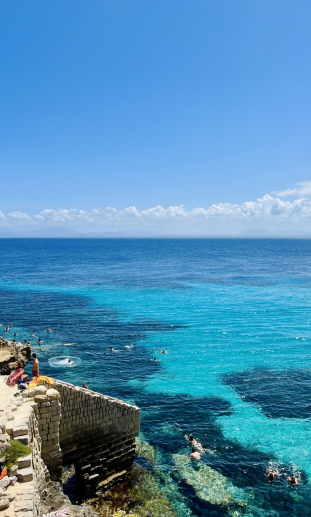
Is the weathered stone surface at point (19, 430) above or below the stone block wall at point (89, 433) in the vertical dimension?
above

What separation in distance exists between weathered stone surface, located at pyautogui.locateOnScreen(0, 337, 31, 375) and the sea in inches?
97.7

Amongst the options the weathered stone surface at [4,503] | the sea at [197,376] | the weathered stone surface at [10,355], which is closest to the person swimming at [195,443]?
the sea at [197,376]

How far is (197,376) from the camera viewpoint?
35594 millimetres

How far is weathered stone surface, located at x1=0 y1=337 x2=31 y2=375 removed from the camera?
30969mm

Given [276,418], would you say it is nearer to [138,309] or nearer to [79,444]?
[79,444]

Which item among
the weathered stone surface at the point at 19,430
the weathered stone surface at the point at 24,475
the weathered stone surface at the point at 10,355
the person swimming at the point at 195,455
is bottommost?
the person swimming at the point at 195,455

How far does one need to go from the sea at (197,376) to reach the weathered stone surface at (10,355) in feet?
8.14

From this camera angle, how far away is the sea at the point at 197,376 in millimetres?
20469

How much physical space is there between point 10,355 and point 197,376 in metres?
17.7

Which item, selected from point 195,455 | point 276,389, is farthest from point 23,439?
point 276,389

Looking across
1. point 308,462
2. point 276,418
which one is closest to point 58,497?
point 308,462

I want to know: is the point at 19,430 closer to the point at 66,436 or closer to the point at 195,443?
the point at 66,436

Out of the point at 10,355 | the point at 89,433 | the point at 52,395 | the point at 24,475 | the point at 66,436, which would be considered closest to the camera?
the point at 24,475

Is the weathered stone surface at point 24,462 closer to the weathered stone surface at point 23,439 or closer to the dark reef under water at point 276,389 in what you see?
the weathered stone surface at point 23,439
